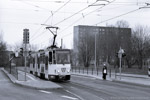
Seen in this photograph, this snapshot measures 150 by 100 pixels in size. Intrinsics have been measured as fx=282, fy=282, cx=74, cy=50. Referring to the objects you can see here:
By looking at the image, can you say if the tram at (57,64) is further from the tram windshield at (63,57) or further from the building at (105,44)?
the building at (105,44)

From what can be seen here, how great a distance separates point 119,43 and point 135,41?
6.90m

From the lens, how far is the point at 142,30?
6375 cm

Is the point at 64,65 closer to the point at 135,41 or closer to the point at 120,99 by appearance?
the point at 120,99

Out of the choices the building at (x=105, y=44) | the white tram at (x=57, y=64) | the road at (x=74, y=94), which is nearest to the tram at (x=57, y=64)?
the white tram at (x=57, y=64)

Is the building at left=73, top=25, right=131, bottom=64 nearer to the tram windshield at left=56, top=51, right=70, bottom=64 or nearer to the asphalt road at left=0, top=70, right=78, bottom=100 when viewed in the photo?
the tram windshield at left=56, top=51, right=70, bottom=64

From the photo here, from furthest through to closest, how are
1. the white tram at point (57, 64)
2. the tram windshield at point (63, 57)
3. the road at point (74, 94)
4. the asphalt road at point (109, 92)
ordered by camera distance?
the tram windshield at point (63, 57)
the white tram at point (57, 64)
the asphalt road at point (109, 92)
the road at point (74, 94)

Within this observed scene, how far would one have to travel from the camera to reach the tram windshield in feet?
83.6

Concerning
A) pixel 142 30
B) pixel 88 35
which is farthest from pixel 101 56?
Answer: pixel 142 30

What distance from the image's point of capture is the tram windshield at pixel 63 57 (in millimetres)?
25478

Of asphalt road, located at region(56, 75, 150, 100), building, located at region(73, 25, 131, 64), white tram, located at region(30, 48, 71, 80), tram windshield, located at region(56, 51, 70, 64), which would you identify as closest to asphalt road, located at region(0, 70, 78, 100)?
asphalt road, located at region(56, 75, 150, 100)

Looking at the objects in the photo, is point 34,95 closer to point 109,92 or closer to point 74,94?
point 74,94

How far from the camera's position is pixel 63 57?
25.9 metres

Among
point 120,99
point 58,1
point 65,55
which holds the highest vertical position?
point 58,1

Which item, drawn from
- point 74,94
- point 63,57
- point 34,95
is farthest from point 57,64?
point 34,95
